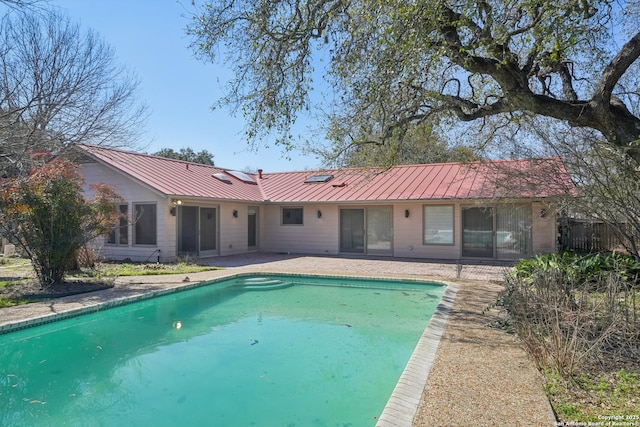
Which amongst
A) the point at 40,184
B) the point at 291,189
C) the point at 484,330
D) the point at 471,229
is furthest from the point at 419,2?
the point at 291,189

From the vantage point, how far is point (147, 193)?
15.3 m

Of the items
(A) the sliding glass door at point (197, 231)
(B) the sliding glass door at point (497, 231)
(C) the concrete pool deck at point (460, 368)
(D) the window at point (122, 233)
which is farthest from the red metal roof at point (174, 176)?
(B) the sliding glass door at point (497, 231)

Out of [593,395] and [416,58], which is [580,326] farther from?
[416,58]

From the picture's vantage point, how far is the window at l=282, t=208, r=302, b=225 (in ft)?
62.3

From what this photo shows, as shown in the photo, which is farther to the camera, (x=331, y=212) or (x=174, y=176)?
(x=331, y=212)

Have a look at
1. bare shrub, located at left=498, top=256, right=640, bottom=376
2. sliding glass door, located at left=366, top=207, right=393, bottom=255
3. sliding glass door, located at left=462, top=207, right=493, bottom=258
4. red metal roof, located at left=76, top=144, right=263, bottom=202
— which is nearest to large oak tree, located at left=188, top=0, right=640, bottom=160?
bare shrub, located at left=498, top=256, right=640, bottom=376

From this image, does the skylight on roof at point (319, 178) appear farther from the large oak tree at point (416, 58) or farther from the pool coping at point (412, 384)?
the pool coping at point (412, 384)

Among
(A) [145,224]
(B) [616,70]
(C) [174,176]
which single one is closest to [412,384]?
(B) [616,70]

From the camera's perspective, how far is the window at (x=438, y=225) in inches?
636

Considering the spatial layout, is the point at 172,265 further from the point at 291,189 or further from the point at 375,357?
the point at 375,357

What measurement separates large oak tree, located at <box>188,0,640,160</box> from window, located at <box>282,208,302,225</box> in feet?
29.9

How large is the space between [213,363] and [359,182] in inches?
362

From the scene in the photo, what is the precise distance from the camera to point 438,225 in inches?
645

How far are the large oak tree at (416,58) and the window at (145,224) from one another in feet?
25.7
